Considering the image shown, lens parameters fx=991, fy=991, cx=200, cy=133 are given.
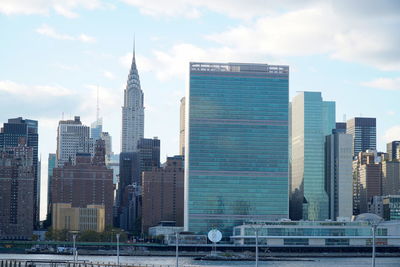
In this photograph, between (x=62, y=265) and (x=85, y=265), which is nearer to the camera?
(x=85, y=265)

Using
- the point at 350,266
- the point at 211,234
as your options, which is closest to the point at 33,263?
the point at 211,234

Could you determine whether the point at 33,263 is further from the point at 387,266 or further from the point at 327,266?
the point at 387,266

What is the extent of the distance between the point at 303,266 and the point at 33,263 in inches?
2427

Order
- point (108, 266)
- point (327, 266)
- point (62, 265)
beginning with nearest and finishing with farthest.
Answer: point (108, 266), point (62, 265), point (327, 266)

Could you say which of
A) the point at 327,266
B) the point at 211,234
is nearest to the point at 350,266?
Answer: the point at 327,266

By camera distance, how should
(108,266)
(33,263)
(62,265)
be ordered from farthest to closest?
(62,265), (33,263), (108,266)

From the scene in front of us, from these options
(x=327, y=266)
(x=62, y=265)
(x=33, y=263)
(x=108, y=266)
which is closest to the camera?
(x=108, y=266)

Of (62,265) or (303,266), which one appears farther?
(303,266)

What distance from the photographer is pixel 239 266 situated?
17862 centimetres

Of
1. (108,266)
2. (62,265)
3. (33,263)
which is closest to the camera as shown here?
(108,266)

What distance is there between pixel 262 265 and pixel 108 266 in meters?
67.1

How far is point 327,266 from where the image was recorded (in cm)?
17750

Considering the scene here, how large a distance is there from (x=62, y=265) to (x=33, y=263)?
9.37m

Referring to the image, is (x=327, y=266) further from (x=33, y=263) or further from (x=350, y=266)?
(x=33, y=263)
